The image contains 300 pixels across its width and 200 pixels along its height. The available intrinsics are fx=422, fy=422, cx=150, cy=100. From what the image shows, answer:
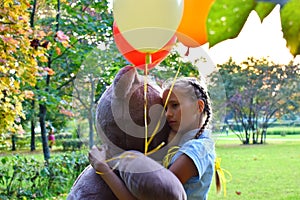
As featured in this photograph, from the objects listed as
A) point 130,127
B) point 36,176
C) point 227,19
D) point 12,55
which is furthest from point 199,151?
point 36,176

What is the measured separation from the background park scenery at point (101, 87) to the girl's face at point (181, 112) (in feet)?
0.13

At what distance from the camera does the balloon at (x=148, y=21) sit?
1.57ft

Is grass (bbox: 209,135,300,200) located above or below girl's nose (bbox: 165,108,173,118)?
below

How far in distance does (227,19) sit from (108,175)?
0.59 m

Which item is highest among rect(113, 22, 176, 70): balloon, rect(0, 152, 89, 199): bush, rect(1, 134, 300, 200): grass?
rect(113, 22, 176, 70): balloon

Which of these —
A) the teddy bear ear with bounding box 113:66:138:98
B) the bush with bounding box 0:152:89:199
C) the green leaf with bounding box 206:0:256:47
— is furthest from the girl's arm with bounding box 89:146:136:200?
the bush with bounding box 0:152:89:199

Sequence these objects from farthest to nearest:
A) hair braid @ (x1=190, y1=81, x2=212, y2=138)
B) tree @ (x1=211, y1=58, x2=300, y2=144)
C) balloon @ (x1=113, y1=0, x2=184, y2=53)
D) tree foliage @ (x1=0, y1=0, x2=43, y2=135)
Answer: tree @ (x1=211, y1=58, x2=300, y2=144) → tree foliage @ (x1=0, y1=0, x2=43, y2=135) → hair braid @ (x1=190, y1=81, x2=212, y2=138) → balloon @ (x1=113, y1=0, x2=184, y2=53)

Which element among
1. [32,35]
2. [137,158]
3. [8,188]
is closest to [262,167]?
[8,188]

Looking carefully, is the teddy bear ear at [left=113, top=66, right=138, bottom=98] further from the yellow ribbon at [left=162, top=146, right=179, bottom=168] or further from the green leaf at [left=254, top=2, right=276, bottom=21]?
the green leaf at [left=254, top=2, right=276, bottom=21]

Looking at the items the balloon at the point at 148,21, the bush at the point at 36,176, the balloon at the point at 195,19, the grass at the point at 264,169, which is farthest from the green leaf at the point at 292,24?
the bush at the point at 36,176

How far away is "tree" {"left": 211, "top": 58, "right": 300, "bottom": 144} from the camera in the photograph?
12.6 ft

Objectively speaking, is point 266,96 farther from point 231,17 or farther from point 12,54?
point 231,17

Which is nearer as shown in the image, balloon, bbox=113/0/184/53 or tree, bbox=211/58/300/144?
balloon, bbox=113/0/184/53

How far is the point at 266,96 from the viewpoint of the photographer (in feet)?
13.8
